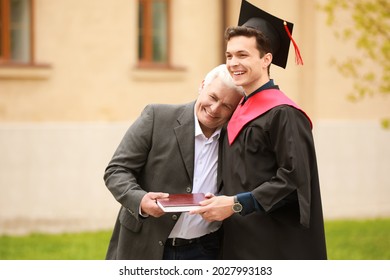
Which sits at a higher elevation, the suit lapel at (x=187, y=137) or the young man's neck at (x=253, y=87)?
the young man's neck at (x=253, y=87)

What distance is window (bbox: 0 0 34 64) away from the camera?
11320 millimetres

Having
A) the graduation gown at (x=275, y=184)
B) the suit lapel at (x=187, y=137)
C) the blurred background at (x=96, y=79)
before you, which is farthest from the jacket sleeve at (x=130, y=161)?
the blurred background at (x=96, y=79)

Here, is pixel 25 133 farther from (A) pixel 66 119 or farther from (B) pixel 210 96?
(B) pixel 210 96

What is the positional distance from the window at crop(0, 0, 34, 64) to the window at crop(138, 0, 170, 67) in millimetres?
1497

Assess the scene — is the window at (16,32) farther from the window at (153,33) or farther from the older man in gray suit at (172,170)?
the older man in gray suit at (172,170)

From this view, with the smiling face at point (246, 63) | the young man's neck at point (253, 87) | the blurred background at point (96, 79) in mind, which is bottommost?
the blurred background at point (96, 79)

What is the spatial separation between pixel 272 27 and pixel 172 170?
0.83 metres

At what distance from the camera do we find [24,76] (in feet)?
37.2

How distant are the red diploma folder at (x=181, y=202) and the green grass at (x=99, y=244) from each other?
538 centimetres

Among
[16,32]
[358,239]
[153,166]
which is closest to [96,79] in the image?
[16,32]

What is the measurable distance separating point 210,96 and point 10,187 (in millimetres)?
7766

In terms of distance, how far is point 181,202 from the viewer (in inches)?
156

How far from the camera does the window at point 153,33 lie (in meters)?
12.0
